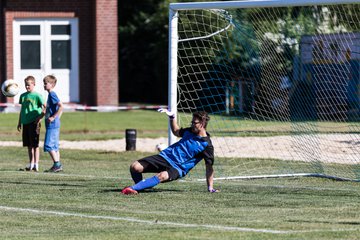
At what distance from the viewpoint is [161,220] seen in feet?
33.2

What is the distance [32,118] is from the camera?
16.5 metres

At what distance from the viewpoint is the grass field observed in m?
9.30

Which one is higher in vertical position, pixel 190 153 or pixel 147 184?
pixel 190 153

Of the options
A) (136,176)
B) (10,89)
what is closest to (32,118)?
(10,89)

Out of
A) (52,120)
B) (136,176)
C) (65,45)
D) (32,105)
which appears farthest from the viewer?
(65,45)

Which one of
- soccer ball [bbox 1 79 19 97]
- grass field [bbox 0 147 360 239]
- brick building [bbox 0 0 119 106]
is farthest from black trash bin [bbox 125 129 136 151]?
brick building [bbox 0 0 119 106]

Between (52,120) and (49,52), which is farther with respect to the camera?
(49,52)

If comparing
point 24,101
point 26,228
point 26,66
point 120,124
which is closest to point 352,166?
point 24,101

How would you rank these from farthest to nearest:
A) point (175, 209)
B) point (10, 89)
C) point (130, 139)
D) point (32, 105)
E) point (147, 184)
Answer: point (130, 139) < point (10, 89) < point (32, 105) < point (147, 184) < point (175, 209)

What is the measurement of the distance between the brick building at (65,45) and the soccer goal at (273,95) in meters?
12.6

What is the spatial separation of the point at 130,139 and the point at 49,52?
13965 mm

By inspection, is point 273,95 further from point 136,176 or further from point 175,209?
point 175,209

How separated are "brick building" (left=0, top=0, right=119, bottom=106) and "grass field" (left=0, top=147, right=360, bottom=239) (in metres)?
18.4

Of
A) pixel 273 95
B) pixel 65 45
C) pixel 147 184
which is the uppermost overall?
pixel 65 45
